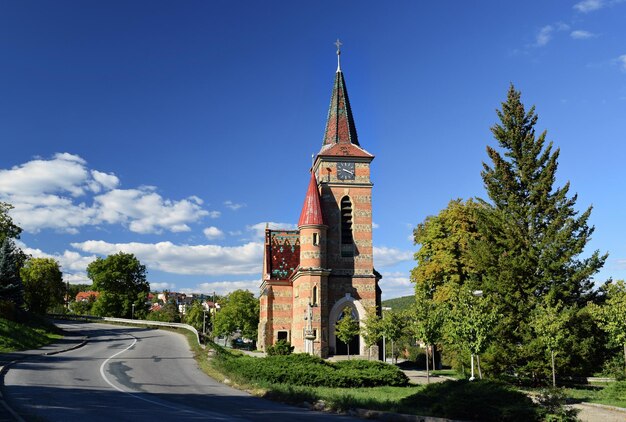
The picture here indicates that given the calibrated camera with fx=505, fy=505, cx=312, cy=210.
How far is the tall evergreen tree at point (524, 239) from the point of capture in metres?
27.1

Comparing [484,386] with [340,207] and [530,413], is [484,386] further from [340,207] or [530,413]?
[340,207]

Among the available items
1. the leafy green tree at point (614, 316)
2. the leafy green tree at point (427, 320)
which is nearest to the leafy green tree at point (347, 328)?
the leafy green tree at point (427, 320)

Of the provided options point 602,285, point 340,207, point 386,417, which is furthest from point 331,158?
point 386,417

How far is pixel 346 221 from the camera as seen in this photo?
42.3 m

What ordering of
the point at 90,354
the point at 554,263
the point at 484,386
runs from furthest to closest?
the point at 90,354 < the point at 554,263 < the point at 484,386

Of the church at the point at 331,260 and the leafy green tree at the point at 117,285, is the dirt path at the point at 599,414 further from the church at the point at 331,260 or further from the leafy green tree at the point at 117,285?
the leafy green tree at the point at 117,285

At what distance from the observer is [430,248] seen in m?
38.1

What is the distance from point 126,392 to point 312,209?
79.8 ft

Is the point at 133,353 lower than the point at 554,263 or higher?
lower

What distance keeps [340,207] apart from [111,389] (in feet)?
85.6

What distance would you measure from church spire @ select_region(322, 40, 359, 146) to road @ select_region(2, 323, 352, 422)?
2235 centimetres

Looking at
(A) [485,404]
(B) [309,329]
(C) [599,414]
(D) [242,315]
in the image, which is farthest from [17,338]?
(D) [242,315]

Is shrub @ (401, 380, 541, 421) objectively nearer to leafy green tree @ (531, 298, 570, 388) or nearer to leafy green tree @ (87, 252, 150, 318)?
leafy green tree @ (531, 298, 570, 388)

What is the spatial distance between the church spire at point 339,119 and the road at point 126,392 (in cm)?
2235
